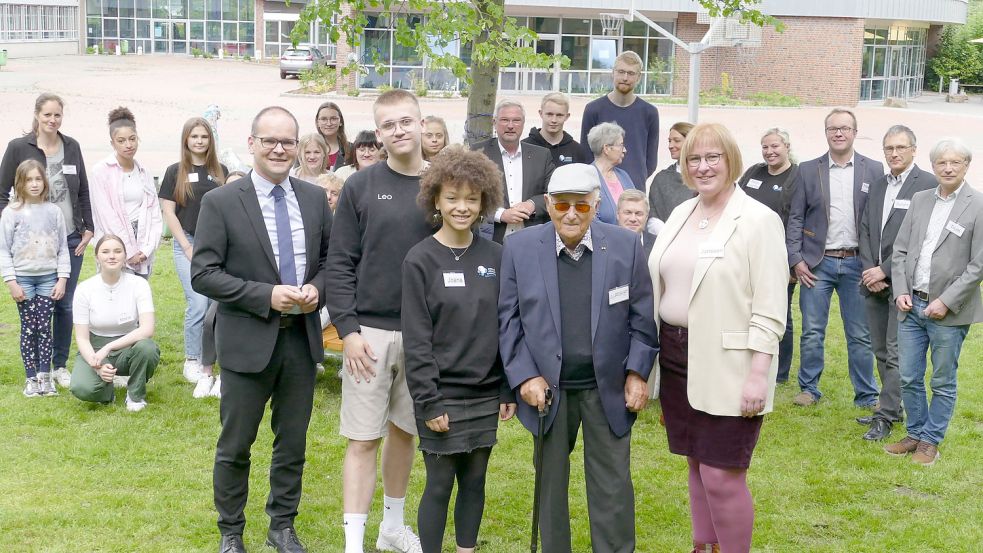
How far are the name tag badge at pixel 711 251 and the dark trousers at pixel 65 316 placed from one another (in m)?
5.46

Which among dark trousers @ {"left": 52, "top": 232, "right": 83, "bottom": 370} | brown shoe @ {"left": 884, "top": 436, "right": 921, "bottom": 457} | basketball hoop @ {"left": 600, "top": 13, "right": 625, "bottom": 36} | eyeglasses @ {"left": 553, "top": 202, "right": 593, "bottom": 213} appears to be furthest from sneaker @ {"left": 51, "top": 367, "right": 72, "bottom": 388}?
basketball hoop @ {"left": 600, "top": 13, "right": 625, "bottom": 36}

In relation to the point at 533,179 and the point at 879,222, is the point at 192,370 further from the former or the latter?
the point at 879,222

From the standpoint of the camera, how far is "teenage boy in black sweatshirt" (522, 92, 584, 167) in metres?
7.95

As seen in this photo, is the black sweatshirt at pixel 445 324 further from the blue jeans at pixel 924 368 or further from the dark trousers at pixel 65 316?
the dark trousers at pixel 65 316

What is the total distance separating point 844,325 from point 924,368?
1.01 m

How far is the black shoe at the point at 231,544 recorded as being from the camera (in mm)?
5062

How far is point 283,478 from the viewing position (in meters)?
5.12

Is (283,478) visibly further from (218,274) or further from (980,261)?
(980,261)

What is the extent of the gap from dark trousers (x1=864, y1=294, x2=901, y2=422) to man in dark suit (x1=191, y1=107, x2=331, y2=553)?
4246 millimetres

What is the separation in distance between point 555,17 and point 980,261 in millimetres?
35888

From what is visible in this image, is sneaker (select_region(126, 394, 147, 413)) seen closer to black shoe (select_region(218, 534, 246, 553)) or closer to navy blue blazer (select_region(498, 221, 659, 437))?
black shoe (select_region(218, 534, 246, 553))

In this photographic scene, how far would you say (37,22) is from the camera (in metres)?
62.0

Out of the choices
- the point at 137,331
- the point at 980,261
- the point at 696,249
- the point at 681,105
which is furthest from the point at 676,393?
the point at 681,105

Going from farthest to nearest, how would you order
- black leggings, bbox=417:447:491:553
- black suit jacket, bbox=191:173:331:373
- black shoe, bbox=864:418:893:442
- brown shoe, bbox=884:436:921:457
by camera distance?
black shoe, bbox=864:418:893:442, brown shoe, bbox=884:436:921:457, black suit jacket, bbox=191:173:331:373, black leggings, bbox=417:447:491:553
